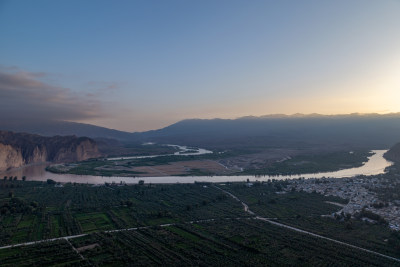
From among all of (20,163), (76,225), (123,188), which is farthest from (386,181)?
(20,163)

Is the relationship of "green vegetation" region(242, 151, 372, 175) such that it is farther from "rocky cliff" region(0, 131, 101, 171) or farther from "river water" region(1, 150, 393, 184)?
"rocky cliff" region(0, 131, 101, 171)

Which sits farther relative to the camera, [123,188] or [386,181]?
[386,181]

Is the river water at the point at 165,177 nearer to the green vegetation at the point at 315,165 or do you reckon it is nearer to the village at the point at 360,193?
the green vegetation at the point at 315,165

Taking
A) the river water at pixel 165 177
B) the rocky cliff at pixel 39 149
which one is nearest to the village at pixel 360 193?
the river water at pixel 165 177

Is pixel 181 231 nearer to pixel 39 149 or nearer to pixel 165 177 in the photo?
pixel 165 177

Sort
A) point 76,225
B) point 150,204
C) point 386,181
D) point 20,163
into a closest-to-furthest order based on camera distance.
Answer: point 76,225
point 150,204
point 386,181
point 20,163

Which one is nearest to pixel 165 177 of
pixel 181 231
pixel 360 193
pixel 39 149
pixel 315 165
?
pixel 181 231

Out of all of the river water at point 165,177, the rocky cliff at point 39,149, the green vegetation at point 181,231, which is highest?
the rocky cliff at point 39,149

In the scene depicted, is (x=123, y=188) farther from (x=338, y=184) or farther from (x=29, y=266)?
(x=338, y=184)
